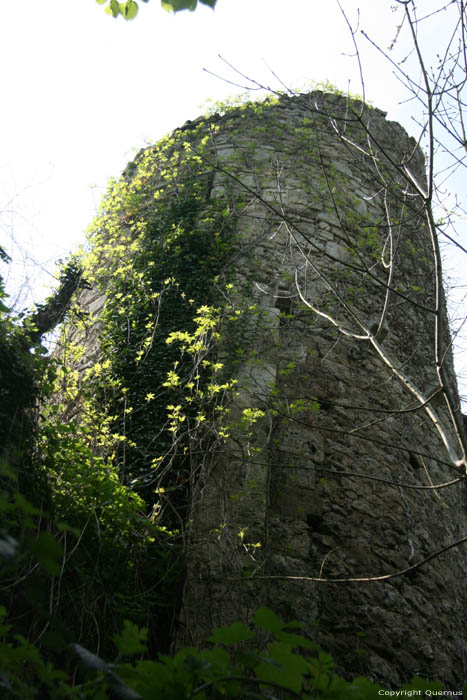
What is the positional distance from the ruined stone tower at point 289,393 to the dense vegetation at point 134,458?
0.03m

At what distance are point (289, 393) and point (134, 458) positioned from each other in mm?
1215

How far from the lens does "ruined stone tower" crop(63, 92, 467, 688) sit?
342 cm

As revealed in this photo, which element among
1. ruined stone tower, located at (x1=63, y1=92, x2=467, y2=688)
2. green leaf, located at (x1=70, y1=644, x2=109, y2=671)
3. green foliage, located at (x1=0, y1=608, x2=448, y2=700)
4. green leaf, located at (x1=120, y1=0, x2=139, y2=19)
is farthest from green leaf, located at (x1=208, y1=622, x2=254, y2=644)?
green leaf, located at (x1=120, y1=0, x2=139, y2=19)

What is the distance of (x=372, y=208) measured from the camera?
634 centimetres

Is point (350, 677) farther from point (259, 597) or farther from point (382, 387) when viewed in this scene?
point (382, 387)

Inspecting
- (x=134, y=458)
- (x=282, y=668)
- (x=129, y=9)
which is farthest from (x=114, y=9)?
(x=282, y=668)

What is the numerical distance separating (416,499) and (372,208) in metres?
3.27

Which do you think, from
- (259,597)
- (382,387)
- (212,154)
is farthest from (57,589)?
(212,154)

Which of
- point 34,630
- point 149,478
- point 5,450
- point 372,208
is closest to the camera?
point 34,630

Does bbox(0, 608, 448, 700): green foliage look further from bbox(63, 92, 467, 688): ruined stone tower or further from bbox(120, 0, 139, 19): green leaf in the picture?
bbox(120, 0, 139, 19): green leaf

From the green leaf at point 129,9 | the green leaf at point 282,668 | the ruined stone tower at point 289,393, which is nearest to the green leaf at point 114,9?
the green leaf at point 129,9

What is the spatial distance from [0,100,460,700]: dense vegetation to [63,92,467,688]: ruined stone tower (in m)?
0.03

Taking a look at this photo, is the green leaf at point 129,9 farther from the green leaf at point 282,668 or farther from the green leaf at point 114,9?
the green leaf at point 282,668

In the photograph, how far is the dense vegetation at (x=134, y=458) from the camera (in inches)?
57.6
